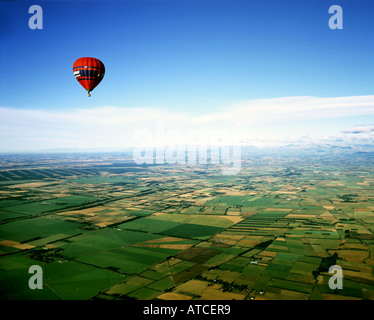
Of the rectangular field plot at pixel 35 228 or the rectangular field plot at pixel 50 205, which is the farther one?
the rectangular field plot at pixel 50 205

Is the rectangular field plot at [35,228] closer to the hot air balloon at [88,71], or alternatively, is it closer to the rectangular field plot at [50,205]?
the rectangular field plot at [50,205]

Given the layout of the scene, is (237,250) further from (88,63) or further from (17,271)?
(88,63)

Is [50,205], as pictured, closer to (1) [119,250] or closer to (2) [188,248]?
(1) [119,250]

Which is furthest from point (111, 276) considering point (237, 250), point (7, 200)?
point (7, 200)

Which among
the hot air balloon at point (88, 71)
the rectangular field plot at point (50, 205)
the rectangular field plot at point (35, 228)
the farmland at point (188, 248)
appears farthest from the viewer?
the rectangular field plot at point (50, 205)

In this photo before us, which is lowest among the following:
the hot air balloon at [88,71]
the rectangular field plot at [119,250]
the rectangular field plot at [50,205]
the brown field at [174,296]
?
the rectangular field plot at [119,250]

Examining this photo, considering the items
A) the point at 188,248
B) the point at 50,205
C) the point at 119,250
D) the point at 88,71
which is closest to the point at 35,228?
the point at 119,250

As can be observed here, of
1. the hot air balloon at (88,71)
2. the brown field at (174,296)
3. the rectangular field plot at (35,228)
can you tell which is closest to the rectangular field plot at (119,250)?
the rectangular field plot at (35,228)
